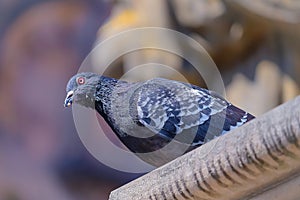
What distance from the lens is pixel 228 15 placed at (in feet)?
20.0

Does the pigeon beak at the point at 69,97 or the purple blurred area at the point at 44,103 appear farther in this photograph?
the purple blurred area at the point at 44,103

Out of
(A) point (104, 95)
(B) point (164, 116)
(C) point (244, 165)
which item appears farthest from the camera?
(A) point (104, 95)

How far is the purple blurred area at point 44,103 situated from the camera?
854 centimetres

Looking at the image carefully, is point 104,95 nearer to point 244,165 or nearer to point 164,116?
point 164,116

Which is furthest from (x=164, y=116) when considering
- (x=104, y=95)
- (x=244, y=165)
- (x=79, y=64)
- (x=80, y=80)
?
(x=79, y=64)

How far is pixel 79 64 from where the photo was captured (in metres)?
8.98

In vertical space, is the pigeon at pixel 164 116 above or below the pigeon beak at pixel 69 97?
below

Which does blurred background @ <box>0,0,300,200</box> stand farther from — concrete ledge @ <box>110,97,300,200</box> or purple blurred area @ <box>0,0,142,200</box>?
concrete ledge @ <box>110,97,300,200</box>

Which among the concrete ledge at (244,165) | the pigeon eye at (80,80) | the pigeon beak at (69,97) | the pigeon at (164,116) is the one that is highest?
the pigeon eye at (80,80)

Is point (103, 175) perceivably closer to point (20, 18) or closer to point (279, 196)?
point (20, 18)

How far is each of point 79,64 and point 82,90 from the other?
4.67 meters

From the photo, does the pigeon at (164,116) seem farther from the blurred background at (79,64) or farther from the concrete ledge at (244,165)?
the blurred background at (79,64)

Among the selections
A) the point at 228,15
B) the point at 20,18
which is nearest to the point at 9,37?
the point at 20,18

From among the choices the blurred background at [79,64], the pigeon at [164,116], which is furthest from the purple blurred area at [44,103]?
the pigeon at [164,116]
